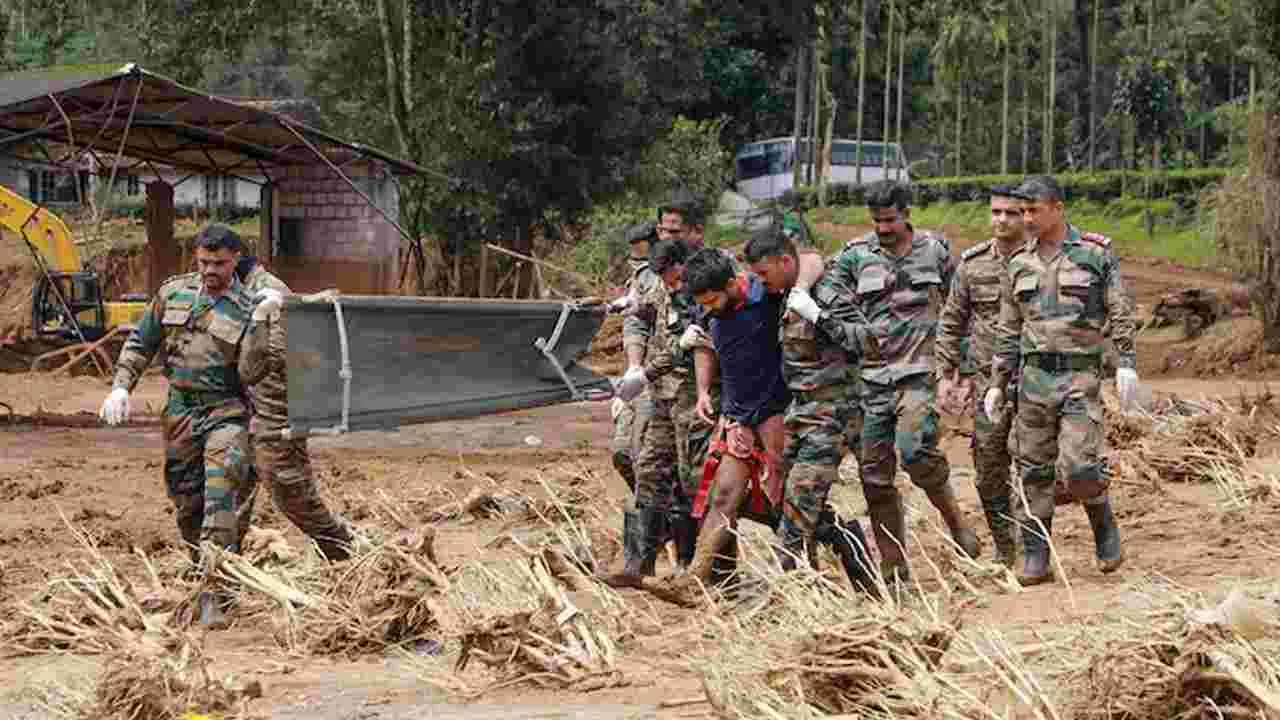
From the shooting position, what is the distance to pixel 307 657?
326 inches

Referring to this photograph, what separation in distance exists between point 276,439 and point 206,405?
327 mm

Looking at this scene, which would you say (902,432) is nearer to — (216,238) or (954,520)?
(954,520)

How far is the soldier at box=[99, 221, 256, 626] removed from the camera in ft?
30.1

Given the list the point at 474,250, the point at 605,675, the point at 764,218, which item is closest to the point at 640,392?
the point at 764,218

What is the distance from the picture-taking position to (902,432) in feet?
30.4

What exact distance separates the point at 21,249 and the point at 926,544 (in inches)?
995

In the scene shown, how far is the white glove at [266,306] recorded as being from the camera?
30.2 feet

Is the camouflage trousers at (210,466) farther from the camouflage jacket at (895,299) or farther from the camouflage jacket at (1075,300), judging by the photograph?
the camouflage jacket at (1075,300)

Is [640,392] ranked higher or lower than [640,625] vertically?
higher

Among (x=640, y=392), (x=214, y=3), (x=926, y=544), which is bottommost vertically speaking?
(x=926, y=544)

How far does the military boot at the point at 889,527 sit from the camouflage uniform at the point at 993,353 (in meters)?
0.69

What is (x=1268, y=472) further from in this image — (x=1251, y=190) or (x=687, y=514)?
(x=1251, y=190)

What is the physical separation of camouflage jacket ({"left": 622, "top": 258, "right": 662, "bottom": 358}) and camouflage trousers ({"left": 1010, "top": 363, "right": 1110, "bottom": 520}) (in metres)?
1.83

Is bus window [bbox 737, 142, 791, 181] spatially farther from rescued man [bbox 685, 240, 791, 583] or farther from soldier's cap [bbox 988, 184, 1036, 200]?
rescued man [bbox 685, 240, 791, 583]
